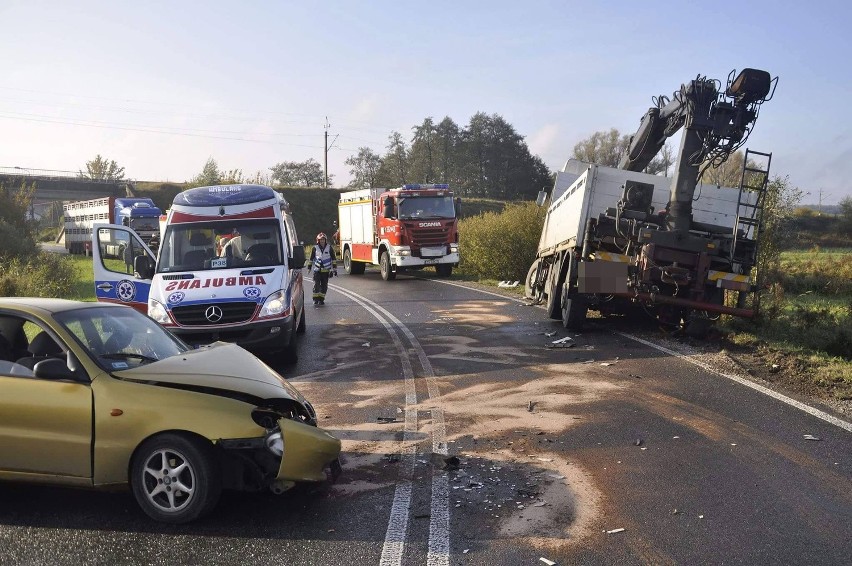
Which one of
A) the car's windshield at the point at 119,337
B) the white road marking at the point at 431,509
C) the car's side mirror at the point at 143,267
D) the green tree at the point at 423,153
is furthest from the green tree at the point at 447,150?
the car's windshield at the point at 119,337

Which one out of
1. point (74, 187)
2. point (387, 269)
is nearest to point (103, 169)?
point (74, 187)

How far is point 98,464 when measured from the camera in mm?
4711

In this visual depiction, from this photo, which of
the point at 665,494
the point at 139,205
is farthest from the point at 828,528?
the point at 139,205

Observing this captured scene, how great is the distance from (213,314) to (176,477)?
557 cm

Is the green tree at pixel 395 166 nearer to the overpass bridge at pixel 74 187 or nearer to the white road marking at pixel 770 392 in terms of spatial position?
the overpass bridge at pixel 74 187

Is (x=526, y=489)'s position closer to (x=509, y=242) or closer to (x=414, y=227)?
(x=414, y=227)

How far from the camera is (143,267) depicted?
10.7 meters

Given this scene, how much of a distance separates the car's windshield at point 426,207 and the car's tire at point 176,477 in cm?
2151

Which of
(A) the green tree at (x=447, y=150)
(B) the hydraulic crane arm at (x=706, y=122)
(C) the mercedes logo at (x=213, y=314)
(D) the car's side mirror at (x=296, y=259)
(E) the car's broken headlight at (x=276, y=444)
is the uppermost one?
(A) the green tree at (x=447, y=150)

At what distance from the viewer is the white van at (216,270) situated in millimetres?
10047

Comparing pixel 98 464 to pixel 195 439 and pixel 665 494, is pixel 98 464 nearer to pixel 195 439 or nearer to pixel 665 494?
pixel 195 439

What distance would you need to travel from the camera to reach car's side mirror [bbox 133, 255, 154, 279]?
10.7m

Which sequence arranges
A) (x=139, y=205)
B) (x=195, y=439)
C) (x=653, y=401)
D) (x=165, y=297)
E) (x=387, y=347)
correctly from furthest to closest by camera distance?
(x=139, y=205) → (x=387, y=347) → (x=165, y=297) → (x=653, y=401) → (x=195, y=439)

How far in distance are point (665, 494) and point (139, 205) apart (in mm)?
42491
